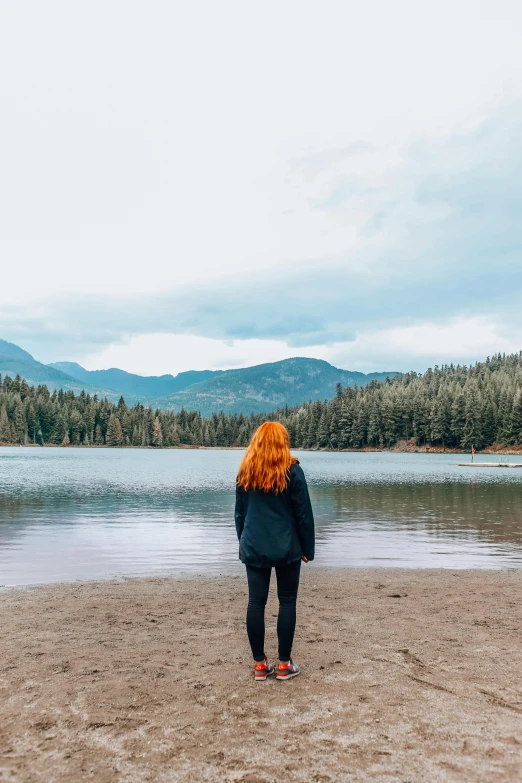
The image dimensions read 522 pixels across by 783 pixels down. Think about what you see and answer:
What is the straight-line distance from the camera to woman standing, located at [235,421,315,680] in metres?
7.50

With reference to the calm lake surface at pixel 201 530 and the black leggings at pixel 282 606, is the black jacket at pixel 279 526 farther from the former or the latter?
the calm lake surface at pixel 201 530

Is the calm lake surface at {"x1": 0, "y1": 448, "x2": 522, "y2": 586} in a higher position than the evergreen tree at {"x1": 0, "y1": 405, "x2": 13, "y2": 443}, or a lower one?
lower

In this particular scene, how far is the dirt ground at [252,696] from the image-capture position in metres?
5.23

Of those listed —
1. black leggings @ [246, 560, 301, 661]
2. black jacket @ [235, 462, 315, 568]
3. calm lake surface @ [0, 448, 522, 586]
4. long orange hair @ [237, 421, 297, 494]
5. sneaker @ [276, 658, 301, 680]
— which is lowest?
calm lake surface @ [0, 448, 522, 586]

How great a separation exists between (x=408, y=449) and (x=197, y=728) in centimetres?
19060

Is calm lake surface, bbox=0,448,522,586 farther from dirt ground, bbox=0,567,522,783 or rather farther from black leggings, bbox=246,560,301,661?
black leggings, bbox=246,560,301,661

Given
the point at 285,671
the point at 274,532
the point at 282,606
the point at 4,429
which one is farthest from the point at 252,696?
the point at 4,429

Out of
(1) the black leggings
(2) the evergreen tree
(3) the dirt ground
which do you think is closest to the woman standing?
(1) the black leggings

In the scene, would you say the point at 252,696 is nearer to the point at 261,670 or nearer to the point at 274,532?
the point at 261,670

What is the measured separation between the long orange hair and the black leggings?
3.56ft

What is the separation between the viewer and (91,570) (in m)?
17.2

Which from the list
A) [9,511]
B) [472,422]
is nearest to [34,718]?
[9,511]

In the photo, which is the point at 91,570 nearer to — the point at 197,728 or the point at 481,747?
the point at 197,728

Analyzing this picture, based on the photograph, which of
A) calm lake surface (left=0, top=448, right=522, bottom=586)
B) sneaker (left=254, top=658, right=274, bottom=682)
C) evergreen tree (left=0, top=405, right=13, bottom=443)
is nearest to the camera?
sneaker (left=254, top=658, right=274, bottom=682)
